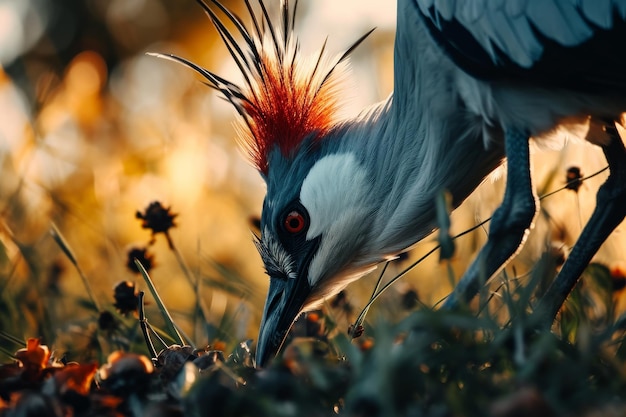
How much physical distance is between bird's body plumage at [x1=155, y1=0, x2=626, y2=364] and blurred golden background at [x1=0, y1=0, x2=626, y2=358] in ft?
0.69

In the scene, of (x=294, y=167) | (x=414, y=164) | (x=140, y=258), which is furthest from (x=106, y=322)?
(x=414, y=164)

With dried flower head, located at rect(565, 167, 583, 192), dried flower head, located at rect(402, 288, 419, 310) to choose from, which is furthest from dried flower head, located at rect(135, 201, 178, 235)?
dried flower head, located at rect(565, 167, 583, 192)

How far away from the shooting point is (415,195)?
315 cm

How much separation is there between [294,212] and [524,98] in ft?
3.02

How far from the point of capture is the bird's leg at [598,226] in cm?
300

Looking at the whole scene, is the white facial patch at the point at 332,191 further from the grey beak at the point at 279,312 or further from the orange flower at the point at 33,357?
the orange flower at the point at 33,357

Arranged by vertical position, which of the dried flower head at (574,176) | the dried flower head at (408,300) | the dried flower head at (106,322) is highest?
the dried flower head at (106,322)

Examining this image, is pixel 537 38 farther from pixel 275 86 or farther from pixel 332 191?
pixel 275 86

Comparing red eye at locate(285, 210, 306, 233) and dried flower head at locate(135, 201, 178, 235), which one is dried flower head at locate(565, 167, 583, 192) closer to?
Result: red eye at locate(285, 210, 306, 233)

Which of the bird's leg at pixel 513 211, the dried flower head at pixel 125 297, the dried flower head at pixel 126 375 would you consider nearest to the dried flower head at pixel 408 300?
the bird's leg at pixel 513 211

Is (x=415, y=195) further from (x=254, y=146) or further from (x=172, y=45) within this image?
(x=172, y=45)

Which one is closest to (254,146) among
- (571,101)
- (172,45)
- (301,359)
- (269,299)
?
(269,299)

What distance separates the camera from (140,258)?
3.57 m

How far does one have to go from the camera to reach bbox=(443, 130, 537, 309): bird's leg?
2.84 m
